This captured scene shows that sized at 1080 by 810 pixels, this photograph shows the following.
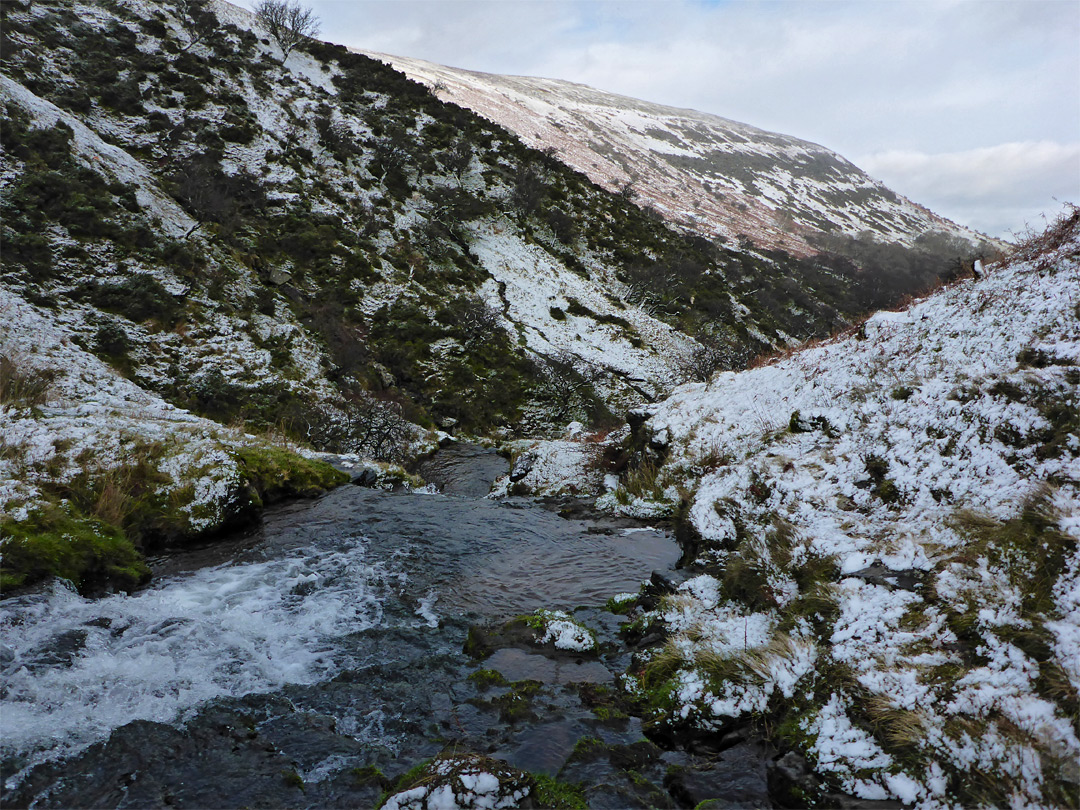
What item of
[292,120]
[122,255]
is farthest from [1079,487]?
[292,120]

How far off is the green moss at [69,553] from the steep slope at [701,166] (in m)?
50.6

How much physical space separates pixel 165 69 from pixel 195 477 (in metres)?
36.1

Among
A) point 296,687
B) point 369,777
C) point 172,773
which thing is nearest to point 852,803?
point 369,777

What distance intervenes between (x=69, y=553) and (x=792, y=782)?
8288 mm

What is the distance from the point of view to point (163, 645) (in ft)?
18.7

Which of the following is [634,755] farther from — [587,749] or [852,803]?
[852,803]

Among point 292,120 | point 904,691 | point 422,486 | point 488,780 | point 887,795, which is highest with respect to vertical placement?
point 292,120

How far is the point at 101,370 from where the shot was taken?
1520cm

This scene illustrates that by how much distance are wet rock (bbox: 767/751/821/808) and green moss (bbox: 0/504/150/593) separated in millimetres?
7759

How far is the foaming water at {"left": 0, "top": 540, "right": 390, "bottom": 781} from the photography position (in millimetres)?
4598

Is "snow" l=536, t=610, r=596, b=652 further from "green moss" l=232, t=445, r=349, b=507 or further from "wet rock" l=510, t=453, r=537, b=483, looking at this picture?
"wet rock" l=510, t=453, r=537, b=483

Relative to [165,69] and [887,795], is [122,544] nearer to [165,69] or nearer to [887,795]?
[887,795]

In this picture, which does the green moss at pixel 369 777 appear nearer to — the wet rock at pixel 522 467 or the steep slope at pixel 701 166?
the wet rock at pixel 522 467

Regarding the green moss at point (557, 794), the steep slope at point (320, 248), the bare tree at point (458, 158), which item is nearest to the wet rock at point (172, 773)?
the green moss at point (557, 794)
